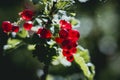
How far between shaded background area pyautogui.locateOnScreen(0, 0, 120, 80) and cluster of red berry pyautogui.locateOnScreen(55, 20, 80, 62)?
205cm

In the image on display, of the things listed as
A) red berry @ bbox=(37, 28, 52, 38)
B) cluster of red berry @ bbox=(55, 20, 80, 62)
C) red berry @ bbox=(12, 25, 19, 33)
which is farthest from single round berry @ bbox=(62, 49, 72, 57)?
red berry @ bbox=(12, 25, 19, 33)

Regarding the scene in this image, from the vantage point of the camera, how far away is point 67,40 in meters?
4.43

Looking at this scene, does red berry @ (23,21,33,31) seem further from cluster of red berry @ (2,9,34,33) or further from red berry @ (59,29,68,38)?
red berry @ (59,29,68,38)

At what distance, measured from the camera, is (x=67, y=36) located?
175 inches

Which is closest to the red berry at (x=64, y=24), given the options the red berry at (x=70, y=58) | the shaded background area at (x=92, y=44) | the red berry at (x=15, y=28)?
the red berry at (x=70, y=58)

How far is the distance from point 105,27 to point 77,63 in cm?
707

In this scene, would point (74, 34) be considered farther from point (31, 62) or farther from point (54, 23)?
point (31, 62)

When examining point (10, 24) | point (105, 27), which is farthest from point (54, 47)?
point (105, 27)

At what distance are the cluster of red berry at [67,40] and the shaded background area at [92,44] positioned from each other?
2047 mm

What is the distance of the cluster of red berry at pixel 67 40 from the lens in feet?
14.4

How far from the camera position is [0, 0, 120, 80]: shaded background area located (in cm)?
827

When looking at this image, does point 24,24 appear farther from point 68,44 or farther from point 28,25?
point 68,44

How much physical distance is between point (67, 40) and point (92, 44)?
6403 millimetres

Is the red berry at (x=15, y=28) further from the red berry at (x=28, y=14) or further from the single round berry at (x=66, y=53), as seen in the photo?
the single round berry at (x=66, y=53)
